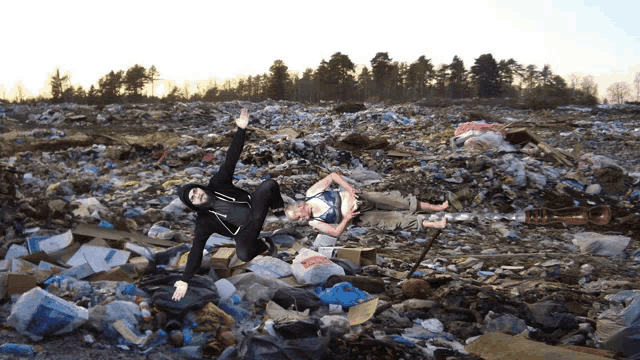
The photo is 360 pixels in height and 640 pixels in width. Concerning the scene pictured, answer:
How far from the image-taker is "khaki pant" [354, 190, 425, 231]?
19.0 ft

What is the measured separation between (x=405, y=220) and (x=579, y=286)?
2185 mm

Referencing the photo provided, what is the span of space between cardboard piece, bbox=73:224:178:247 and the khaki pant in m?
2.57

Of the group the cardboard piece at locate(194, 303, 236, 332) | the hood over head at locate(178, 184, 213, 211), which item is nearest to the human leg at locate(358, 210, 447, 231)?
the cardboard piece at locate(194, 303, 236, 332)

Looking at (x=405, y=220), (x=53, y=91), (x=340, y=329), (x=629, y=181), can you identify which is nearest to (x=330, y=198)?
(x=340, y=329)

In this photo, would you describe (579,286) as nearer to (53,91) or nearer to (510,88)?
(53,91)

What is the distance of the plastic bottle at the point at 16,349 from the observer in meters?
2.41

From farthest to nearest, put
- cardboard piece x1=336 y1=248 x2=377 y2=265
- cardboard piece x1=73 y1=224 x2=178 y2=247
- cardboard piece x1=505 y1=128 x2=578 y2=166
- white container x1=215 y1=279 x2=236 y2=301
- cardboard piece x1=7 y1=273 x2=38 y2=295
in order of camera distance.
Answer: cardboard piece x1=505 y1=128 x2=578 y2=166, cardboard piece x1=336 y1=248 x2=377 y2=265, cardboard piece x1=73 y1=224 x2=178 y2=247, white container x1=215 y1=279 x2=236 y2=301, cardboard piece x1=7 y1=273 x2=38 y2=295

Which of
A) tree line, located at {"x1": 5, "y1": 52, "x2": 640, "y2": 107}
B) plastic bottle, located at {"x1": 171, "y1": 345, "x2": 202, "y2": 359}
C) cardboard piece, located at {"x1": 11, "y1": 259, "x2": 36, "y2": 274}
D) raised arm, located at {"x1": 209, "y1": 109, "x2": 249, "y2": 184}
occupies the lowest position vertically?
plastic bottle, located at {"x1": 171, "y1": 345, "x2": 202, "y2": 359}

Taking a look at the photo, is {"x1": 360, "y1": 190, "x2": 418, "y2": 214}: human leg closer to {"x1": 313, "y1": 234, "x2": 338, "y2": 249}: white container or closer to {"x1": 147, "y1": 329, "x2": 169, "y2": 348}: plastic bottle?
{"x1": 313, "y1": 234, "x2": 338, "y2": 249}: white container

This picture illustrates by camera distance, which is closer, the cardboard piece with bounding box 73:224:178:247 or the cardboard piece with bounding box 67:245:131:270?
the cardboard piece with bounding box 67:245:131:270

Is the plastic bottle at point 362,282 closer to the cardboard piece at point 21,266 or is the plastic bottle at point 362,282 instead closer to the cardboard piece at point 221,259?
the cardboard piece at point 221,259

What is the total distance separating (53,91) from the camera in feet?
92.8

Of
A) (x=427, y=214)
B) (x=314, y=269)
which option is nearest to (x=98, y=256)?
(x=314, y=269)

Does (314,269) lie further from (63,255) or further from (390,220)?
(390,220)
